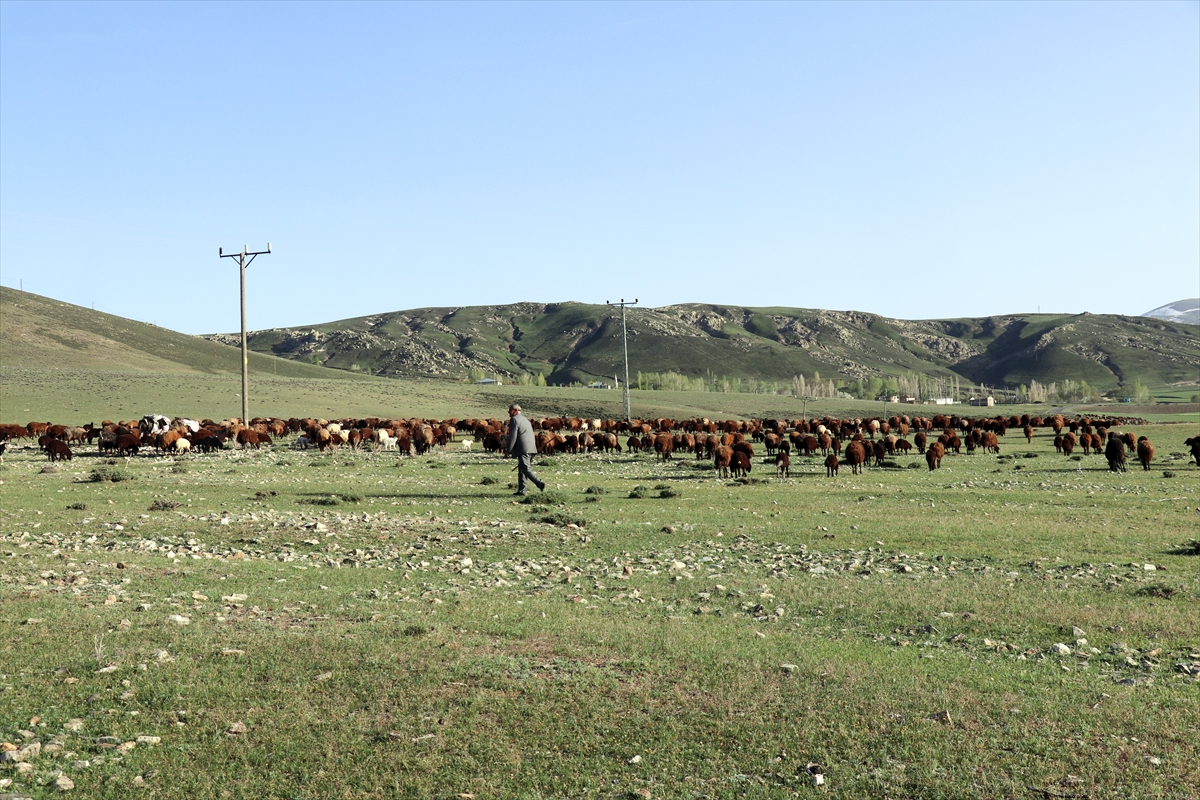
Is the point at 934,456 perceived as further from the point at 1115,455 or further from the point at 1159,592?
the point at 1159,592

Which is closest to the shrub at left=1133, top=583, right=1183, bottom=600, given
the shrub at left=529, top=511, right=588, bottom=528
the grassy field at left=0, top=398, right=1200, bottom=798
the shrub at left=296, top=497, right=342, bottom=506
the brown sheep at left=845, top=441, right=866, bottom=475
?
the grassy field at left=0, top=398, right=1200, bottom=798

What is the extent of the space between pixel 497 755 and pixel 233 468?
2592 cm

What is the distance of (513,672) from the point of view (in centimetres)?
797

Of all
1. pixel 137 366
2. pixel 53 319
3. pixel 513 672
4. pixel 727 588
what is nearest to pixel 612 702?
pixel 513 672

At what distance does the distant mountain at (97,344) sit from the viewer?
121m

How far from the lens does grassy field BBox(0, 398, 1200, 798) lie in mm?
6074

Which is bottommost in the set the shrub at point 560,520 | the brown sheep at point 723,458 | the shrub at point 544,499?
the shrub at point 560,520

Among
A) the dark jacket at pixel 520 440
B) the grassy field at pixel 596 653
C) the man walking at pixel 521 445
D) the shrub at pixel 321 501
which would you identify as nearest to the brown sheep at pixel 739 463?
the man walking at pixel 521 445

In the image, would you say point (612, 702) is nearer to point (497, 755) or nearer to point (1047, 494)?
point (497, 755)

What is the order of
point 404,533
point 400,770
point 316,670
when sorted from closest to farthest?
point 400,770 < point 316,670 < point 404,533

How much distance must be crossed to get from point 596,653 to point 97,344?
149 metres

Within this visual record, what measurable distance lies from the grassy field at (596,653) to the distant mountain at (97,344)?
111306 millimetres

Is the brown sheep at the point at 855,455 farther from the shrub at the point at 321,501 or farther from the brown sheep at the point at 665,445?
the shrub at the point at 321,501

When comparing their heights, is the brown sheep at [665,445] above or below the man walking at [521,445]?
below
